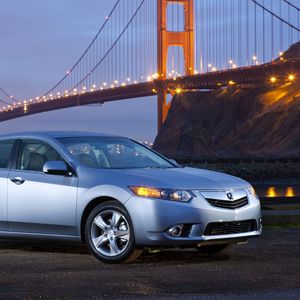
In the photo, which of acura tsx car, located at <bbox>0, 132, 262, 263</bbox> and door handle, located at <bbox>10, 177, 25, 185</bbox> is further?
door handle, located at <bbox>10, 177, 25, 185</bbox>

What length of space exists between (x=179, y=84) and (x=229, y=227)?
7670cm

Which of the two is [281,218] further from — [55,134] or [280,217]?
[55,134]

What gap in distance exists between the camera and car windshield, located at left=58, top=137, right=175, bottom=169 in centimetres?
880

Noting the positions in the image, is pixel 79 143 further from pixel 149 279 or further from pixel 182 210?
pixel 149 279

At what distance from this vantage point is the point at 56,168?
852cm

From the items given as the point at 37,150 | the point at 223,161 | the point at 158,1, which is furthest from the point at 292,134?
the point at 37,150

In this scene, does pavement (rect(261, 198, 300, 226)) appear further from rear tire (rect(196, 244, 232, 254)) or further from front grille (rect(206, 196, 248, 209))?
front grille (rect(206, 196, 248, 209))

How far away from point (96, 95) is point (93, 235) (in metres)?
73.1

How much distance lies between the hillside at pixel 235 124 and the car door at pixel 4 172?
7573cm

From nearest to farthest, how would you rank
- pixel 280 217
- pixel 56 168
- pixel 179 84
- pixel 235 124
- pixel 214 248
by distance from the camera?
pixel 56 168 < pixel 214 248 < pixel 280 217 < pixel 179 84 < pixel 235 124

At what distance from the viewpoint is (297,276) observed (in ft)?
23.6

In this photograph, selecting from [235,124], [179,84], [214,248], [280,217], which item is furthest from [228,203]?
[235,124]

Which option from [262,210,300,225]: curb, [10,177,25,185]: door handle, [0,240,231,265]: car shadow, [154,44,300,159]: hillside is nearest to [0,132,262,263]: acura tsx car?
[10,177,25,185]: door handle

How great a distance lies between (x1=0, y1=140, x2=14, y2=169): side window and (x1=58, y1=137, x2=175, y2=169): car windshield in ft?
2.08
